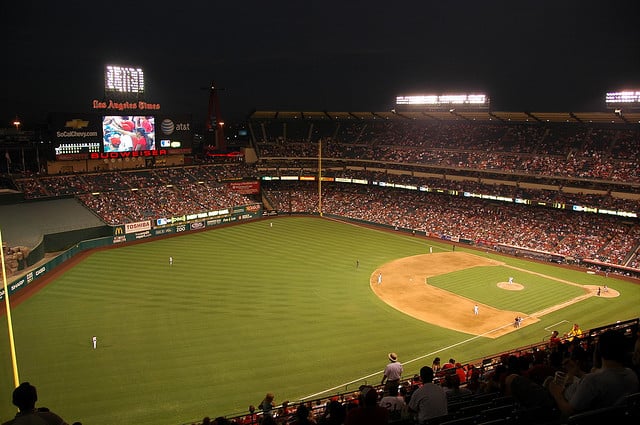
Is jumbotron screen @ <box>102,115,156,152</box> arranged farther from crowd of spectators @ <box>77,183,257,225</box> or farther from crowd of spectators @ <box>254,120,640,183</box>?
crowd of spectators @ <box>254,120,640,183</box>

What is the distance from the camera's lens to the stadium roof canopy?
164ft

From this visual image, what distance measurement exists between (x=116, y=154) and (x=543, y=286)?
49329 mm

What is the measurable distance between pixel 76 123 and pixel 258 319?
126ft

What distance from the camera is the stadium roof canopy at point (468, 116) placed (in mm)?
49844

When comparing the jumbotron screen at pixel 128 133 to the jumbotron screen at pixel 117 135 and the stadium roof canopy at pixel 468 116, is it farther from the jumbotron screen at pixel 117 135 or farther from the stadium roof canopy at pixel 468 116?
the stadium roof canopy at pixel 468 116

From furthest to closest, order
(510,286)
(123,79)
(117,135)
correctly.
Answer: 1. (117,135)
2. (123,79)
3. (510,286)

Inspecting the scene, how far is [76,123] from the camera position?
53.8 metres

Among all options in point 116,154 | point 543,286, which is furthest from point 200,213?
point 543,286

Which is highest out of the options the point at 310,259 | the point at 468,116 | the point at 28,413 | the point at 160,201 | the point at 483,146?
the point at 468,116

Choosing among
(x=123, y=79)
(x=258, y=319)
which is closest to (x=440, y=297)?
(x=258, y=319)

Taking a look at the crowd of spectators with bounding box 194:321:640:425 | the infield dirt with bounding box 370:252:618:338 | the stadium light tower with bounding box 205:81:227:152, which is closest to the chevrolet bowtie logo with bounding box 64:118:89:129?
the stadium light tower with bounding box 205:81:227:152

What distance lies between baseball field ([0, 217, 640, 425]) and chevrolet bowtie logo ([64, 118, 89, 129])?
18.2m

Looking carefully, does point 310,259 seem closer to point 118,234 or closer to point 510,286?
point 510,286

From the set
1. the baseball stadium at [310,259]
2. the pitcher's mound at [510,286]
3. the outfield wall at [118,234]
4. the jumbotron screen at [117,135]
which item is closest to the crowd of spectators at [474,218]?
the baseball stadium at [310,259]
